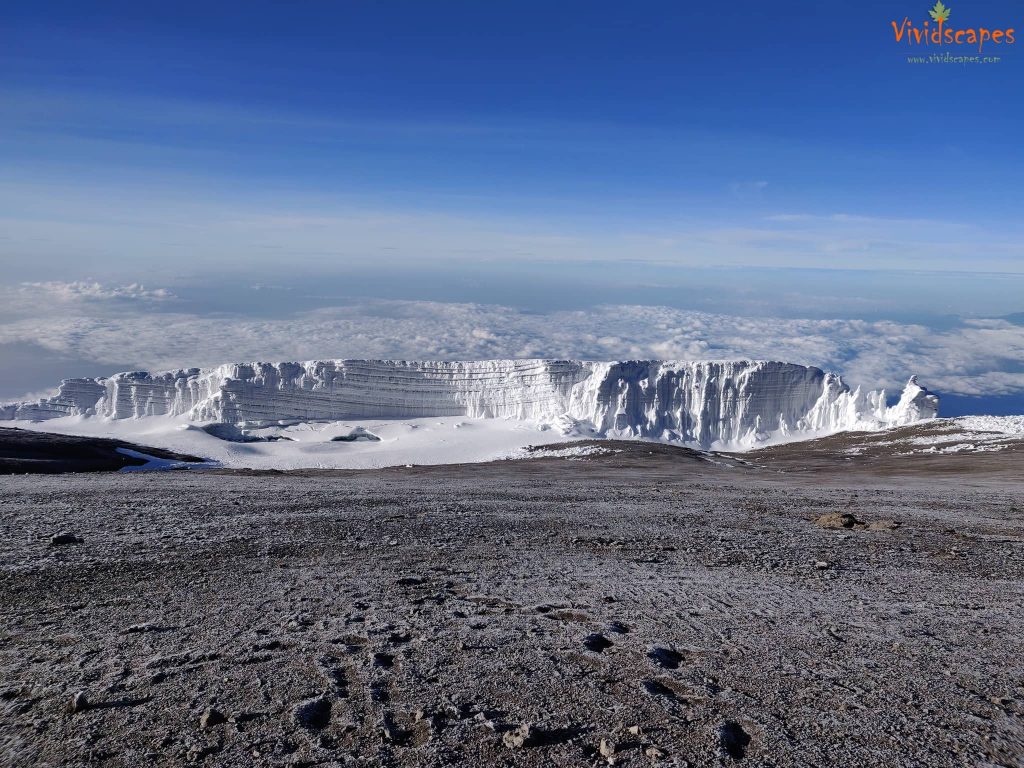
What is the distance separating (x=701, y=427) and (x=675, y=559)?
59098 millimetres

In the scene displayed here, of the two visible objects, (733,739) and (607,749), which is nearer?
(607,749)

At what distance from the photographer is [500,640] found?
6.84m

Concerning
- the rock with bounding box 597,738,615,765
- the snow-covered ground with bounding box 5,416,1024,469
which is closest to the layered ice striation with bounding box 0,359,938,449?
the snow-covered ground with bounding box 5,416,1024,469

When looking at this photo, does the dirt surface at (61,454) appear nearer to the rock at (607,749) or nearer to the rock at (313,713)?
the rock at (313,713)

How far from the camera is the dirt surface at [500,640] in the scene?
4973 millimetres

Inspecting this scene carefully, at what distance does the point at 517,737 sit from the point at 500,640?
1.92 m

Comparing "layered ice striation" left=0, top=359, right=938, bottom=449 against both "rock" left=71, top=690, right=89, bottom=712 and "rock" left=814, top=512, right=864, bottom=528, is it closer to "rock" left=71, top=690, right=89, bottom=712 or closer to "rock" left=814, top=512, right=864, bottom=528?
"rock" left=814, top=512, right=864, bottom=528

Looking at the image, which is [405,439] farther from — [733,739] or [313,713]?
[733,739]

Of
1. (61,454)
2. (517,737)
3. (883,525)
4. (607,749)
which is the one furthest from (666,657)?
(61,454)

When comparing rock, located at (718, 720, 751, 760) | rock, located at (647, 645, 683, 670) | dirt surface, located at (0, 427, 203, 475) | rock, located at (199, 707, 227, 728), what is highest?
rock, located at (199, 707, 227, 728)

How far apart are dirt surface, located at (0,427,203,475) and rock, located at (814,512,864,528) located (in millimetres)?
28390

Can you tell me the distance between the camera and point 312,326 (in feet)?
595

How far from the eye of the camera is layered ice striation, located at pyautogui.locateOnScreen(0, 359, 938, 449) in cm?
6700

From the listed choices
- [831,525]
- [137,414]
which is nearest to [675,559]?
[831,525]
